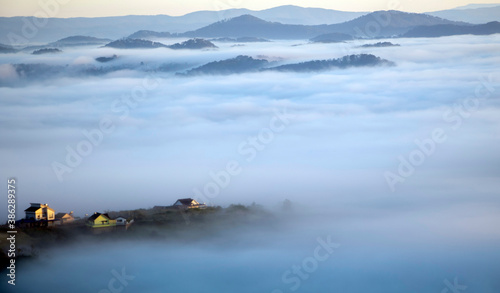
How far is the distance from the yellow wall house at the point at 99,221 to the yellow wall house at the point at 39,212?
134 cm

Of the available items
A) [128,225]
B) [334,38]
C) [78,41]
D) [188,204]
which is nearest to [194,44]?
[78,41]

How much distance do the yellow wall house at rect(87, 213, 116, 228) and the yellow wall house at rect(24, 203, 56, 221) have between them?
1.34m

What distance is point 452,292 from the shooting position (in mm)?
23688

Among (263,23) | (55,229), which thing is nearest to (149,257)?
(55,229)

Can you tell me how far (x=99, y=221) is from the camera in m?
24.4

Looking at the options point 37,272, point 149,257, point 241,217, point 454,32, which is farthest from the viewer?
point 454,32

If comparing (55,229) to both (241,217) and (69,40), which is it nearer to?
(241,217)

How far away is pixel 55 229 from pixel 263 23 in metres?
91.7

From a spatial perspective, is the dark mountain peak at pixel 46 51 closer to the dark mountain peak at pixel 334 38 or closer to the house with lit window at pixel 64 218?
the dark mountain peak at pixel 334 38

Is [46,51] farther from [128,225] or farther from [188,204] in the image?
[128,225]

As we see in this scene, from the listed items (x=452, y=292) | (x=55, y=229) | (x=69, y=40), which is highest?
(x=69, y=40)

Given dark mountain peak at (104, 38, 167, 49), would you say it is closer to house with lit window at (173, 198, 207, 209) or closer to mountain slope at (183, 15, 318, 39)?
mountain slope at (183, 15, 318, 39)

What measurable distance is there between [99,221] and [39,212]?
206cm

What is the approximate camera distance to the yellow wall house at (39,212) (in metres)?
23.8
